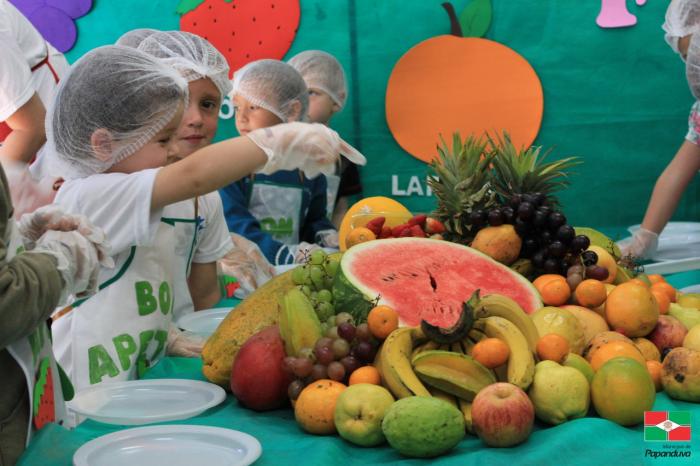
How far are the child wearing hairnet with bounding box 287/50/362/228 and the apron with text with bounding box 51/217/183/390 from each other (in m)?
2.20

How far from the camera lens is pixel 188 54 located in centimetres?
260

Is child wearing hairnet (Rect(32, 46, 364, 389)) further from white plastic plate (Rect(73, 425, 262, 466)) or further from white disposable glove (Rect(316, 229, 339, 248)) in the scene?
white disposable glove (Rect(316, 229, 339, 248))

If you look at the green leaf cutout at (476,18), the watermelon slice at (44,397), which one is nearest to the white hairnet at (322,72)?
the green leaf cutout at (476,18)

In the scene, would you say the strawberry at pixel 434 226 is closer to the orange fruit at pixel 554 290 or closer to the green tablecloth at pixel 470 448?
the orange fruit at pixel 554 290

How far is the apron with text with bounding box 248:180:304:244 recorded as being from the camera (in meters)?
3.67

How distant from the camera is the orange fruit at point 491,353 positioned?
1.30m

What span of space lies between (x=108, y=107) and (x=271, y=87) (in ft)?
5.70

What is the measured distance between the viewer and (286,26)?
15.3ft

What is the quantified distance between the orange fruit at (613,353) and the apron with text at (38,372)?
928 mm

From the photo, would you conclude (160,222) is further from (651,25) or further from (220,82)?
(651,25)

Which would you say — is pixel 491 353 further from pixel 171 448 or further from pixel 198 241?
pixel 198 241

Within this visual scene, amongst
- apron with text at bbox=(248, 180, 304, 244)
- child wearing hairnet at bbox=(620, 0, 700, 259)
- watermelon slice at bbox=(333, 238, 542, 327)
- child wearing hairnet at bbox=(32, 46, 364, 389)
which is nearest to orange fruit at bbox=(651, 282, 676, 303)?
watermelon slice at bbox=(333, 238, 542, 327)

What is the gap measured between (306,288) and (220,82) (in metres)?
1.32

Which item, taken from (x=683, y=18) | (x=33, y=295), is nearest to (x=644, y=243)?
(x=683, y=18)
